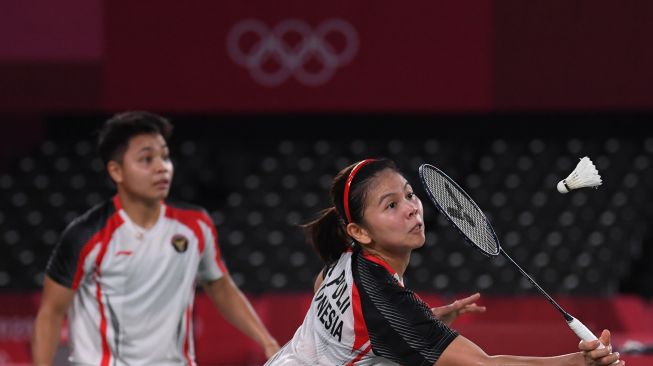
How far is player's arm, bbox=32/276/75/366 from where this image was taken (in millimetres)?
4133

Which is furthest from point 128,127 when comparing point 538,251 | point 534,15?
point 534,15

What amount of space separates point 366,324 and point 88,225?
1.55 metres

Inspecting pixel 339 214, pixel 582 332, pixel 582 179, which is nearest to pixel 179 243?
pixel 339 214

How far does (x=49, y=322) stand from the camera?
4.14 m

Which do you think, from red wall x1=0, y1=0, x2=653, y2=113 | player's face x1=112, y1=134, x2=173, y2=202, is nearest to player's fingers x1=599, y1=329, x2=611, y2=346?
player's face x1=112, y1=134, x2=173, y2=202

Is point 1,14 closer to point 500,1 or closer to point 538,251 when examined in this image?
point 500,1

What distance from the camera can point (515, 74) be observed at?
34.6ft

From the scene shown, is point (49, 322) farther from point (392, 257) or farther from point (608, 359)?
point (608, 359)

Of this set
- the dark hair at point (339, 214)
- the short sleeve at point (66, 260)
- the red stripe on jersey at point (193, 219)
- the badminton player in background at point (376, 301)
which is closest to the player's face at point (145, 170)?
the red stripe on jersey at point (193, 219)

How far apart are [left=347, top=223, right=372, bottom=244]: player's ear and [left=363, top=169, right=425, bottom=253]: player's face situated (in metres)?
0.02

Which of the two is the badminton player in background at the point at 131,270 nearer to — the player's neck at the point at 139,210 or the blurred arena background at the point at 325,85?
the player's neck at the point at 139,210

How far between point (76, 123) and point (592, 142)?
4.87m

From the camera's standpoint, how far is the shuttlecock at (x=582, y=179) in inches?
123

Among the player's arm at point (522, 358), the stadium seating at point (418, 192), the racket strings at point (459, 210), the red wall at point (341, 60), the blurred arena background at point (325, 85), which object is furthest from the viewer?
the red wall at point (341, 60)
